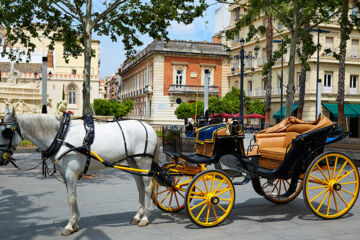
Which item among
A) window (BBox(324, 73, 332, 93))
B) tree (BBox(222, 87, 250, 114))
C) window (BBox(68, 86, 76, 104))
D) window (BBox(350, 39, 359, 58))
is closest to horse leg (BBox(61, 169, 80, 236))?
tree (BBox(222, 87, 250, 114))

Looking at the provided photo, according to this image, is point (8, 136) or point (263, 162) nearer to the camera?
point (8, 136)

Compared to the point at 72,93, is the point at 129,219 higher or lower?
lower

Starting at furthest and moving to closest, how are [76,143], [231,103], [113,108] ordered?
[113,108]
[231,103]
[76,143]

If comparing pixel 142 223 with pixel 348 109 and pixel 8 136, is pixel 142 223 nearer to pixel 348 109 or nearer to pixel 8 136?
pixel 8 136

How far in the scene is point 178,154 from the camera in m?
5.91

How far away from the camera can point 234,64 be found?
43781mm

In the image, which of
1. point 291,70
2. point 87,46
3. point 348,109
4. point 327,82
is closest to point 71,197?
point 87,46

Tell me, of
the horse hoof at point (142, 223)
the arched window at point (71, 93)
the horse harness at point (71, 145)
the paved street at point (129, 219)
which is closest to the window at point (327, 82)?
the paved street at point (129, 219)

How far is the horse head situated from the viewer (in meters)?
4.67

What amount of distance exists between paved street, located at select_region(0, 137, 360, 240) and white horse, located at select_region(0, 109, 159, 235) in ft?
1.17

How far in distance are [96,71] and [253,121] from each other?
133ft

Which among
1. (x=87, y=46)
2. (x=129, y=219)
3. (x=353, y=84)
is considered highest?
(x=353, y=84)

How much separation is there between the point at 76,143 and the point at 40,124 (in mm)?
555

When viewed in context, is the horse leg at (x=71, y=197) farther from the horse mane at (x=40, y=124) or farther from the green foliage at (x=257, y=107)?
the green foliage at (x=257, y=107)
